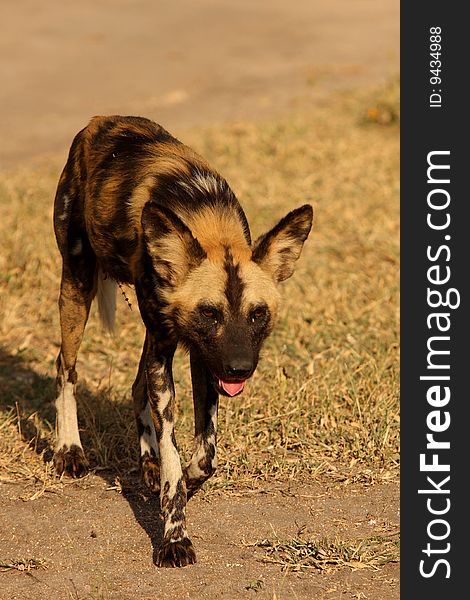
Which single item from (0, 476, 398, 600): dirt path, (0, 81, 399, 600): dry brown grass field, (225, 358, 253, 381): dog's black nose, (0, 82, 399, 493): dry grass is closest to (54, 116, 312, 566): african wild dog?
(225, 358, 253, 381): dog's black nose

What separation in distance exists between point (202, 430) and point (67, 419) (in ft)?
2.64

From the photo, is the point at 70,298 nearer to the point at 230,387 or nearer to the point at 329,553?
the point at 230,387

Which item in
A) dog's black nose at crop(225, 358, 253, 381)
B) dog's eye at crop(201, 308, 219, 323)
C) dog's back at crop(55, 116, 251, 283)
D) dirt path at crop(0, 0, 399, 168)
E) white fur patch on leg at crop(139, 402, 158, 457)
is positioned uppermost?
dirt path at crop(0, 0, 399, 168)

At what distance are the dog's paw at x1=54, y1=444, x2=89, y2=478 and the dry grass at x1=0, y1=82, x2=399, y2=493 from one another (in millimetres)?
63

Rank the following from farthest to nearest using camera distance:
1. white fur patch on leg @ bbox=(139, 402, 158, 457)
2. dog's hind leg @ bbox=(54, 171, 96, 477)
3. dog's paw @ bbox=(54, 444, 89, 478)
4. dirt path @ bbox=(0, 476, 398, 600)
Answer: dog's hind leg @ bbox=(54, 171, 96, 477)
dog's paw @ bbox=(54, 444, 89, 478)
white fur patch on leg @ bbox=(139, 402, 158, 457)
dirt path @ bbox=(0, 476, 398, 600)

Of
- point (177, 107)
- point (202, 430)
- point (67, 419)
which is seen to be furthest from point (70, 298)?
point (177, 107)

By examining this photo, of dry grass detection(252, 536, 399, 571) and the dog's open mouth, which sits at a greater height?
the dog's open mouth

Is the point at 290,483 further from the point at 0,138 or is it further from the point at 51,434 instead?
the point at 0,138

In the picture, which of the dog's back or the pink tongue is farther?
the dog's back

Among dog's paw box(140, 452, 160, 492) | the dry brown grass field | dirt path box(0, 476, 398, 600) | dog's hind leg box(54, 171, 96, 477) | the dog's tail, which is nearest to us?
dirt path box(0, 476, 398, 600)

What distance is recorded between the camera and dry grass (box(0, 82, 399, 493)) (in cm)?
484

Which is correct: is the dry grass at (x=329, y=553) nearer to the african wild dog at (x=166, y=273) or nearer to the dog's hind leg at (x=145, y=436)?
the african wild dog at (x=166, y=273)

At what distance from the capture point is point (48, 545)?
13.3ft

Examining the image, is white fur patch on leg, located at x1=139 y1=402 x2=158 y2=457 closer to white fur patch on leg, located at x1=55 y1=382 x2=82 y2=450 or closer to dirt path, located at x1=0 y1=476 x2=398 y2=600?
dirt path, located at x1=0 y1=476 x2=398 y2=600
